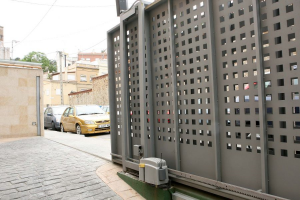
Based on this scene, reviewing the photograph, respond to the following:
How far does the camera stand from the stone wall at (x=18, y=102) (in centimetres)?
824

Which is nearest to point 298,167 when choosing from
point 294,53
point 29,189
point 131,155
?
point 294,53

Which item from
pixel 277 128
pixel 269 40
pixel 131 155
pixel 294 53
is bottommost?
pixel 131 155

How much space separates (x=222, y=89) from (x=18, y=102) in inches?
315

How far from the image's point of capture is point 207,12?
258 centimetres

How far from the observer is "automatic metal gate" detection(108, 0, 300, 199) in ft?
6.70

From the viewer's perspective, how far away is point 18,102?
8.47m

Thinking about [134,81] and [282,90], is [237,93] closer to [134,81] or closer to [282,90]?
[282,90]

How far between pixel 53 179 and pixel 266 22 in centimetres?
347

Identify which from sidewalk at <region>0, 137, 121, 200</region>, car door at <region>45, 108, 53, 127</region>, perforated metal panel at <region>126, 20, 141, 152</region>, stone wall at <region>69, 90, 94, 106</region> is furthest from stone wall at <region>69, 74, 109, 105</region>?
perforated metal panel at <region>126, 20, 141, 152</region>

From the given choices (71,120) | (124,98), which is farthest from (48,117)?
(124,98)

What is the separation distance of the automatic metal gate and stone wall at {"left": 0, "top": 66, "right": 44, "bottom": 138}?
20.5ft

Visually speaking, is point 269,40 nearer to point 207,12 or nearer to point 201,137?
point 207,12

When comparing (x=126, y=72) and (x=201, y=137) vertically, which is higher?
(x=126, y=72)

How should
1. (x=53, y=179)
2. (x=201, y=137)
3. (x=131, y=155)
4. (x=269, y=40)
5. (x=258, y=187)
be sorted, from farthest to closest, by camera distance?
(x=131, y=155), (x=53, y=179), (x=201, y=137), (x=258, y=187), (x=269, y=40)
